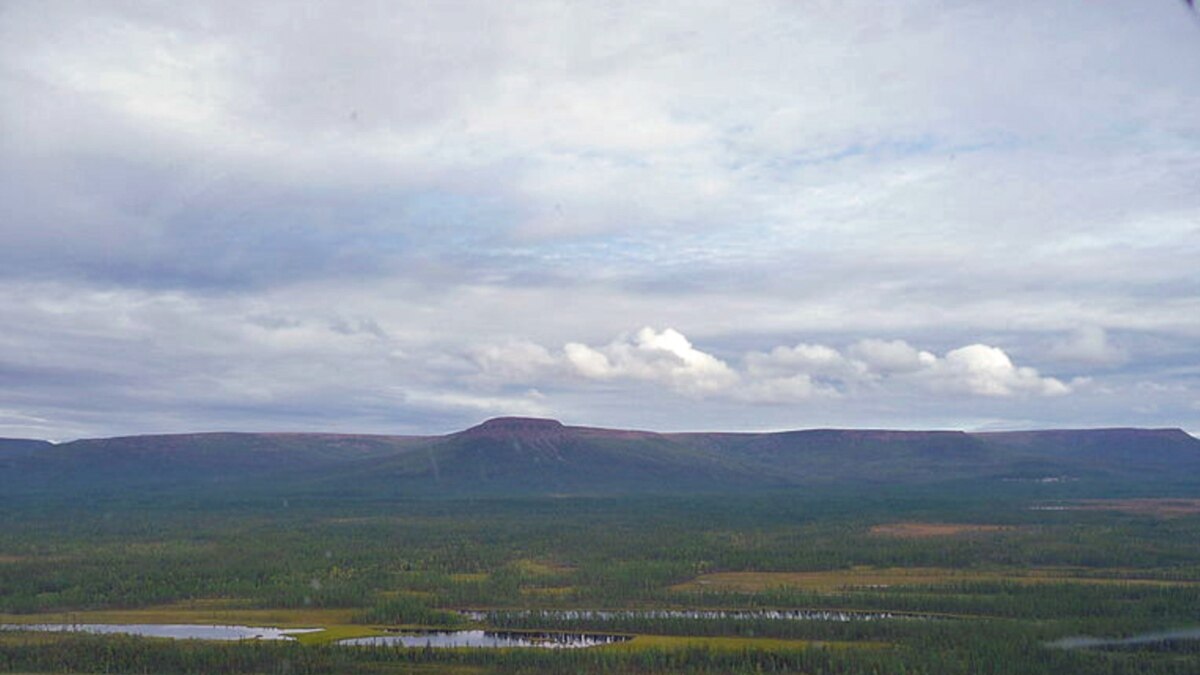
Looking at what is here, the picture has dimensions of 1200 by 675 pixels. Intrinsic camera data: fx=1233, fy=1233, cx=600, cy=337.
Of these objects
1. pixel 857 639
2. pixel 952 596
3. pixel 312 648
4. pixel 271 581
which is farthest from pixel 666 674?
pixel 271 581

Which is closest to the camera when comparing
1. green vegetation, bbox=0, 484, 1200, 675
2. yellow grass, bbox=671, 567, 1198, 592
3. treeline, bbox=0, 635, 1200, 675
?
treeline, bbox=0, 635, 1200, 675

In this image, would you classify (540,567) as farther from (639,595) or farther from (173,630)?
(173,630)

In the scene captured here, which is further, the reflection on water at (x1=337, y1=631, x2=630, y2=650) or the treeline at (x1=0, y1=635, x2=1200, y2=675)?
the reflection on water at (x1=337, y1=631, x2=630, y2=650)

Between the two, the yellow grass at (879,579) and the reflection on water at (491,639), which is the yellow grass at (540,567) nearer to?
the yellow grass at (879,579)

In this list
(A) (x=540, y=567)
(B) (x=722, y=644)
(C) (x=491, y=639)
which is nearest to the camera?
(B) (x=722, y=644)

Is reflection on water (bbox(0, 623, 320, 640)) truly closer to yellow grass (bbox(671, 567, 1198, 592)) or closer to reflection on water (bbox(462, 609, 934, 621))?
reflection on water (bbox(462, 609, 934, 621))

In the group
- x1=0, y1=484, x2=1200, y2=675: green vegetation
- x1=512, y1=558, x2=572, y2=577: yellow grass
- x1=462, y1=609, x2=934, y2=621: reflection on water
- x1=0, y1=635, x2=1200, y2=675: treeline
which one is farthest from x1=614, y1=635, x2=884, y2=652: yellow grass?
x1=512, y1=558, x2=572, y2=577: yellow grass

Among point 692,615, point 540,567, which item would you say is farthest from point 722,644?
point 540,567
